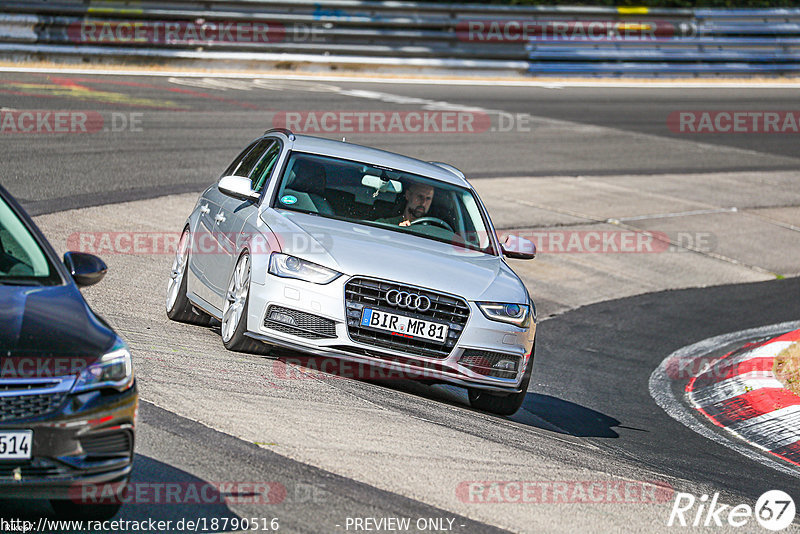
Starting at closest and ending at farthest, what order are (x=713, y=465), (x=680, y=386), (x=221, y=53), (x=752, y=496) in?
(x=752, y=496) < (x=713, y=465) < (x=680, y=386) < (x=221, y=53)

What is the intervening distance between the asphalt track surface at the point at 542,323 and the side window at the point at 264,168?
6.15 feet

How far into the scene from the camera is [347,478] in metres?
5.86

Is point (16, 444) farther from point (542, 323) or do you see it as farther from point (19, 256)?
point (542, 323)

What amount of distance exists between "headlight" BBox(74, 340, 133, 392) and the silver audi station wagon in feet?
9.53

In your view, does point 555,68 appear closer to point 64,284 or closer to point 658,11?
point 658,11

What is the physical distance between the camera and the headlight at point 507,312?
26.3 ft

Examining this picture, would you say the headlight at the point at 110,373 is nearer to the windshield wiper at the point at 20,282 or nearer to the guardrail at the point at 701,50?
the windshield wiper at the point at 20,282

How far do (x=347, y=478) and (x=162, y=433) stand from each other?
39.0 inches

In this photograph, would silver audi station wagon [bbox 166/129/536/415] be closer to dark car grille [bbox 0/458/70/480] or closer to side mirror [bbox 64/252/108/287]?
side mirror [bbox 64/252/108/287]

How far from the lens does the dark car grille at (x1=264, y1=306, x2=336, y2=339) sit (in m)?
7.80

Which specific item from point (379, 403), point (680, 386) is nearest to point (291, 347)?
point (379, 403)

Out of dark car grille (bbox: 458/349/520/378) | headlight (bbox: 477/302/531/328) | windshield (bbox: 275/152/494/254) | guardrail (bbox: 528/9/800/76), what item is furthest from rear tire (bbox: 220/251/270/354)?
guardrail (bbox: 528/9/800/76)

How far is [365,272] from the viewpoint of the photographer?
7805mm

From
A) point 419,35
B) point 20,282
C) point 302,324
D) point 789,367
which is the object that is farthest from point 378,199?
point 419,35
